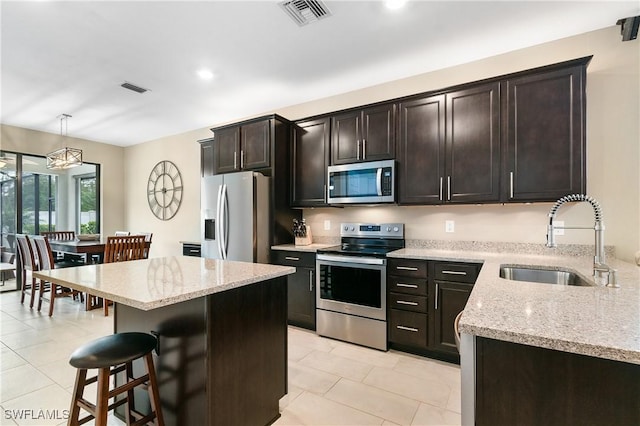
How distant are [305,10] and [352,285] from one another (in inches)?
95.4

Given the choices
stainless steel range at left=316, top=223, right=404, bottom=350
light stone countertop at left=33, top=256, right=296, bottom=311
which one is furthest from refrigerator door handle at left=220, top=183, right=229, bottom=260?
light stone countertop at left=33, top=256, right=296, bottom=311

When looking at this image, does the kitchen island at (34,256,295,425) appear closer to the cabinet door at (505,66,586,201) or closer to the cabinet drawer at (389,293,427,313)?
the cabinet drawer at (389,293,427,313)

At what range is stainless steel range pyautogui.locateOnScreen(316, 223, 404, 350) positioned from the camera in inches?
112

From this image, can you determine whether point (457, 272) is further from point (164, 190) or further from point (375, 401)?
point (164, 190)

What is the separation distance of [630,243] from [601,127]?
0.96 meters

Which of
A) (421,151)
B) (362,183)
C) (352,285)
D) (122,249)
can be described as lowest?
(352,285)

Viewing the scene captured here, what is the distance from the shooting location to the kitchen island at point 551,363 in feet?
2.62

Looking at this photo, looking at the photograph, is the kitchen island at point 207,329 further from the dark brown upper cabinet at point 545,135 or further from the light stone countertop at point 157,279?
the dark brown upper cabinet at point 545,135

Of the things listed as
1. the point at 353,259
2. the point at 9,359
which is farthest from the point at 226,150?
the point at 9,359

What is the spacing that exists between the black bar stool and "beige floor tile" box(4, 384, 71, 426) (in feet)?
2.19

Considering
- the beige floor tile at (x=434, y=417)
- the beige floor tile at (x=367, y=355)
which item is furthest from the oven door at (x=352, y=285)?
the beige floor tile at (x=434, y=417)

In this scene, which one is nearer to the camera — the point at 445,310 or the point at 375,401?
the point at 375,401

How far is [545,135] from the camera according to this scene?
7.98 feet

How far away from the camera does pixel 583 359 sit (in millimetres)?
839
